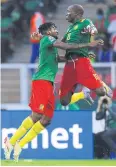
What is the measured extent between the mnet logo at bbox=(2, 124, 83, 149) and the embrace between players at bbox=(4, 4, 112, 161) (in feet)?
9.03

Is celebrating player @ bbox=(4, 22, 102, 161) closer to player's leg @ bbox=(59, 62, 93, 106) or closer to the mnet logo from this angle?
player's leg @ bbox=(59, 62, 93, 106)

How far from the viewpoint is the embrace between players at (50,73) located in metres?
14.0

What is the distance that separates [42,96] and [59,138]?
3016 mm

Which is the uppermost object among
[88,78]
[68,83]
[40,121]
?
[88,78]

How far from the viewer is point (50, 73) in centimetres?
1418

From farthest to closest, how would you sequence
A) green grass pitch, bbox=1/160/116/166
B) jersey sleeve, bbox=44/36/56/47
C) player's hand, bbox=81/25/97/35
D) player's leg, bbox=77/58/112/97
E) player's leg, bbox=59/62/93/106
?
green grass pitch, bbox=1/160/116/166
player's leg, bbox=59/62/93/106
player's leg, bbox=77/58/112/97
jersey sleeve, bbox=44/36/56/47
player's hand, bbox=81/25/97/35

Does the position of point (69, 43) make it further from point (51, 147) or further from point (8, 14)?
point (8, 14)

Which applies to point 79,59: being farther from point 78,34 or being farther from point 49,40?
point 49,40

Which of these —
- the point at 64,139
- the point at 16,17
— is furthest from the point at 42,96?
the point at 16,17

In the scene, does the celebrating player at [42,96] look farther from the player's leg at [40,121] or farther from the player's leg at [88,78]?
the player's leg at [88,78]

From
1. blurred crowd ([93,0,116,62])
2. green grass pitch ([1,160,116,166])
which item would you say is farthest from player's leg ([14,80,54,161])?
blurred crowd ([93,0,116,62])

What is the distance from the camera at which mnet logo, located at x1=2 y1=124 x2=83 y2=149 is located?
672 inches

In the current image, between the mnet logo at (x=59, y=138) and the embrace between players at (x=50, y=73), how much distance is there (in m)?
2.75

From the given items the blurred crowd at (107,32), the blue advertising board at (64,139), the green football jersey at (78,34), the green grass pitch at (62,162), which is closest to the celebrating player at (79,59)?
the green football jersey at (78,34)
